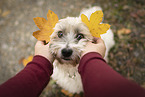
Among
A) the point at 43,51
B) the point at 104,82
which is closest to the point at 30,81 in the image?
the point at 43,51

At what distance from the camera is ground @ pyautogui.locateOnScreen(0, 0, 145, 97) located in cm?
225

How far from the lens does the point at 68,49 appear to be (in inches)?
40.2

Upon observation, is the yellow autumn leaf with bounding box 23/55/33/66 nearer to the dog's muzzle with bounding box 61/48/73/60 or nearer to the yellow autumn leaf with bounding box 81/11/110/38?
the dog's muzzle with bounding box 61/48/73/60

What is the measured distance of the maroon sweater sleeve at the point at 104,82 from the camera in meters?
0.55

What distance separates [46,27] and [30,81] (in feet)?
2.02

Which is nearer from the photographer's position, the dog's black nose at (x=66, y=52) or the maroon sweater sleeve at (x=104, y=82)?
the maroon sweater sleeve at (x=104, y=82)

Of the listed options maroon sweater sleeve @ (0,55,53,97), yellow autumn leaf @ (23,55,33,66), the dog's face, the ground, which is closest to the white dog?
the dog's face

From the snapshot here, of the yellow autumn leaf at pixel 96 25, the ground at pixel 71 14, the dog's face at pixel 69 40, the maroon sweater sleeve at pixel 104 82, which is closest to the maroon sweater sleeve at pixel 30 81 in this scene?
the dog's face at pixel 69 40

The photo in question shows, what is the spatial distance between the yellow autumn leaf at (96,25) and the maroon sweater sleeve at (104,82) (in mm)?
326

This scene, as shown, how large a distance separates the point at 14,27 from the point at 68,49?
2.73m

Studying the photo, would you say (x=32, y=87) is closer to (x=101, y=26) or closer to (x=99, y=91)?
(x=99, y=91)

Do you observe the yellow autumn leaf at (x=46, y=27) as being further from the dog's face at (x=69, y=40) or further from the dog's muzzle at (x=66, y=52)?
the dog's muzzle at (x=66, y=52)

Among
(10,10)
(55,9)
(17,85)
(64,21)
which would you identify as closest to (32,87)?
(17,85)

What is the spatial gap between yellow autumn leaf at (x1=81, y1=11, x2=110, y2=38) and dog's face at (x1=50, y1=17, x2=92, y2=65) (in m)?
0.05
